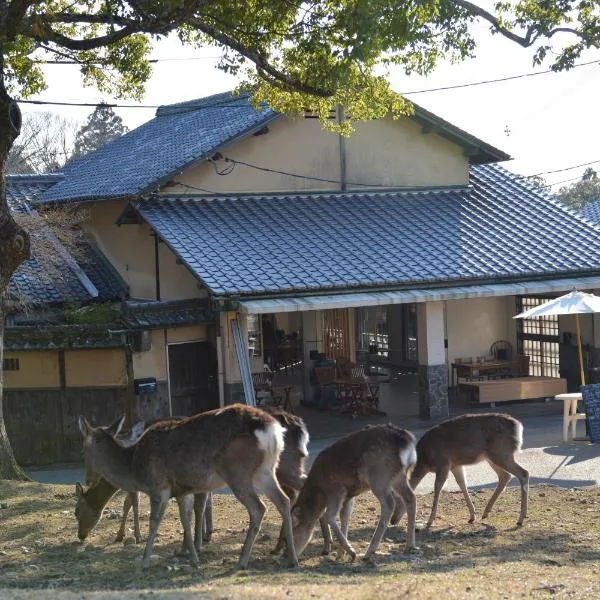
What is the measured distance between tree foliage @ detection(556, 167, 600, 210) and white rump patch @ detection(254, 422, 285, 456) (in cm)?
5432

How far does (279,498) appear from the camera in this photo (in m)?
9.95

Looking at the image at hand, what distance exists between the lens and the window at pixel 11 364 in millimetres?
18484

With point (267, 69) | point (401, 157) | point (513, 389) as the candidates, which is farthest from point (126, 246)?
point (513, 389)

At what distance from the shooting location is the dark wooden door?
19078mm

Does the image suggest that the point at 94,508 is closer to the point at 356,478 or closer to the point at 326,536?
the point at 326,536

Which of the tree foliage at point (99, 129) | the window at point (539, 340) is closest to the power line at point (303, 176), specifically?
the window at point (539, 340)

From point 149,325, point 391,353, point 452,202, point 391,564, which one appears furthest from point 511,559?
point 391,353

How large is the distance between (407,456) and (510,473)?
8.01 ft

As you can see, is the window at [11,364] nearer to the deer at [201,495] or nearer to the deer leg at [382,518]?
the deer at [201,495]

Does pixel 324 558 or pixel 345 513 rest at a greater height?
pixel 345 513

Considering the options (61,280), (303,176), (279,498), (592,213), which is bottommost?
(279,498)

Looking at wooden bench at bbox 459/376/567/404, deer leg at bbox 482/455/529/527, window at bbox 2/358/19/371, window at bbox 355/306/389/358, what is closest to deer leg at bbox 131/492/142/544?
deer leg at bbox 482/455/529/527

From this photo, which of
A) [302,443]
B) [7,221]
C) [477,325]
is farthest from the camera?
[477,325]

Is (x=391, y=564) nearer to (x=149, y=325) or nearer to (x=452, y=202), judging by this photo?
(x=149, y=325)
